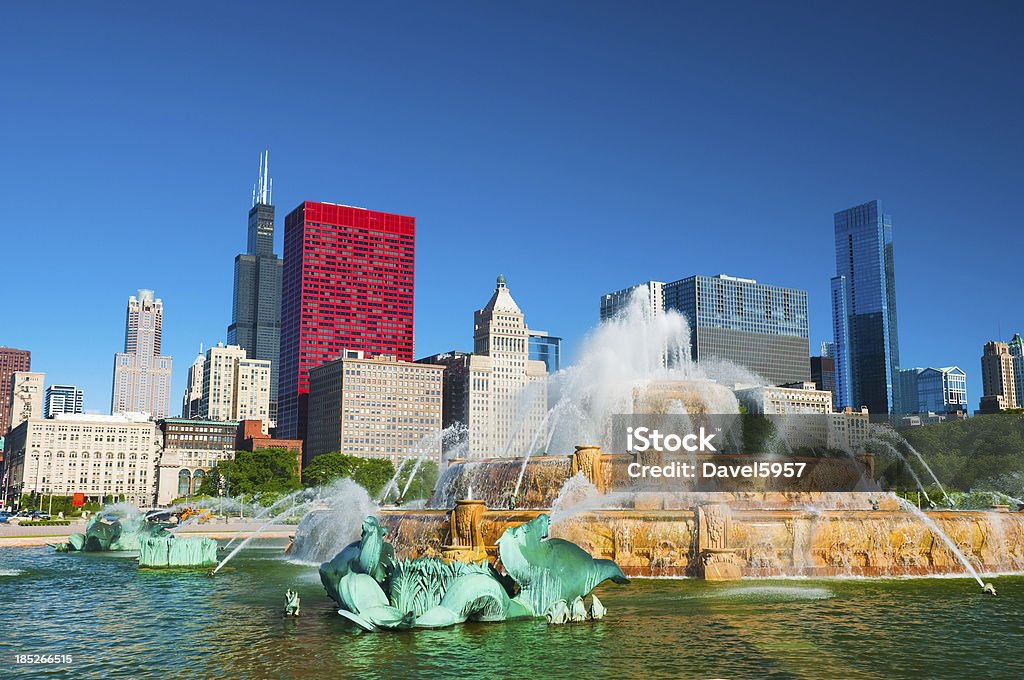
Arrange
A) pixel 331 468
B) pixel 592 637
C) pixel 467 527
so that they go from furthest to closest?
pixel 331 468 < pixel 467 527 < pixel 592 637

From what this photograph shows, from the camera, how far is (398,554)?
Answer: 32219 mm

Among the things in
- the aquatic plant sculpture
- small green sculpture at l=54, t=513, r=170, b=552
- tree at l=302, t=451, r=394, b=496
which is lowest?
small green sculpture at l=54, t=513, r=170, b=552

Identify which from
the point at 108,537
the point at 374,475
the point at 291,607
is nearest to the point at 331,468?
the point at 374,475

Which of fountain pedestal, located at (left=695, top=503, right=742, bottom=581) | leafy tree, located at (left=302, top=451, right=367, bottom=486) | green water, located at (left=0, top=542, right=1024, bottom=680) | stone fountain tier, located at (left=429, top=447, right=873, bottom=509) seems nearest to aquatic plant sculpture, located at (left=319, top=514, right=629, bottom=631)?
green water, located at (left=0, top=542, right=1024, bottom=680)

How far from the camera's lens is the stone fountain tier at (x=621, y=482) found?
117 ft

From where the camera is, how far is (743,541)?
2936 cm

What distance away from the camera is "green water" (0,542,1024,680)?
53.5 feet

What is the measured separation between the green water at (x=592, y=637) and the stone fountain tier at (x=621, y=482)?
7.66 m

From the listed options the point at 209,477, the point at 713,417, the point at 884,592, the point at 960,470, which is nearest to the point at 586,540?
the point at 884,592

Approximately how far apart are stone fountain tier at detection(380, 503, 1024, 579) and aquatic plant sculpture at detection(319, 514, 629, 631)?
316 inches

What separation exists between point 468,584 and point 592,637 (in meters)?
3.11

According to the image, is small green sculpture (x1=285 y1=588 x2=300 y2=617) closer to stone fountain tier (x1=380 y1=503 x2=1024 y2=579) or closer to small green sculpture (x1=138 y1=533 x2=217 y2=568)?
stone fountain tier (x1=380 y1=503 x2=1024 y2=579)

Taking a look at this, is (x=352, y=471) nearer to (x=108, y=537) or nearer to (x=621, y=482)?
(x=108, y=537)

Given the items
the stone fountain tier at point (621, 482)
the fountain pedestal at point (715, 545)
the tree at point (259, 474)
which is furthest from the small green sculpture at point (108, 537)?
the tree at point (259, 474)
